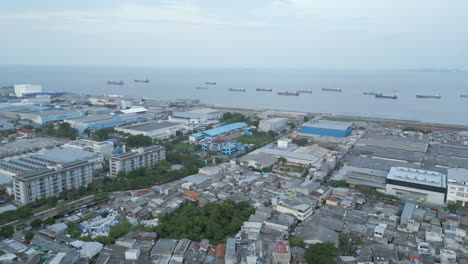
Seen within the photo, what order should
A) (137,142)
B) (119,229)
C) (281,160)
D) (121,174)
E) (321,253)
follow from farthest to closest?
(137,142) < (281,160) < (121,174) < (119,229) < (321,253)

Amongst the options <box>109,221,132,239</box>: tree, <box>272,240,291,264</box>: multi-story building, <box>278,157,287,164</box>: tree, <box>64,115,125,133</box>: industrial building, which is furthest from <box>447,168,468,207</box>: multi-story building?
<box>64,115,125,133</box>: industrial building

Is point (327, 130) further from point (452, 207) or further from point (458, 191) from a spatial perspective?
point (452, 207)

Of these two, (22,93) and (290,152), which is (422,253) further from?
(22,93)

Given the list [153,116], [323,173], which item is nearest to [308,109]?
[153,116]

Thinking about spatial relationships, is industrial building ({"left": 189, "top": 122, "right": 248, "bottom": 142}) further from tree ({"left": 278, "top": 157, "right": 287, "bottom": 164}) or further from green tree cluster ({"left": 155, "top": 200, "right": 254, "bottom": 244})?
green tree cluster ({"left": 155, "top": 200, "right": 254, "bottom": 244})

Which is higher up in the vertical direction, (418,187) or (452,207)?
(418,187)

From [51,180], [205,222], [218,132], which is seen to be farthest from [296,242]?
[218,132]
